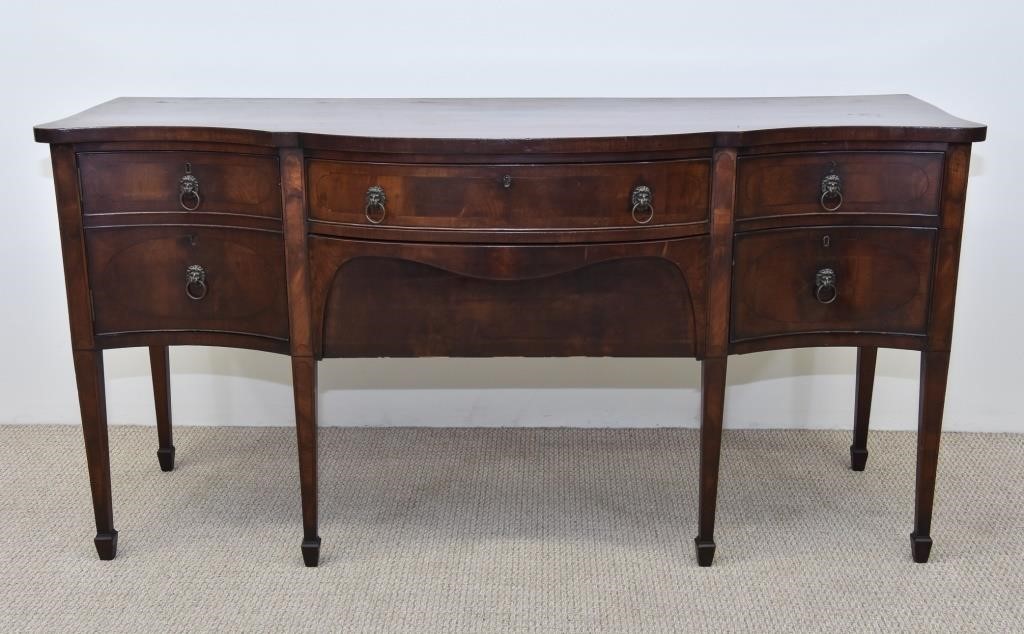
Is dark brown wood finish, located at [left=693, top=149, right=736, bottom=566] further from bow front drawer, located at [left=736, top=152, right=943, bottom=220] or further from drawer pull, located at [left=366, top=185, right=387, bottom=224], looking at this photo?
drawer pull, located at [left=366, top=185, right=387, bottom=224]

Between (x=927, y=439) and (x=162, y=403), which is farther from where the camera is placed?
(x=162, y=403)

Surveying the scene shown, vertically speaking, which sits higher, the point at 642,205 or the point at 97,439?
the point at 642,205

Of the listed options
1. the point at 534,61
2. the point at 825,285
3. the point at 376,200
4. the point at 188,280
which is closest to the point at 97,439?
the point at 188,280

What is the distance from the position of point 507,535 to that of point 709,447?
0.48m

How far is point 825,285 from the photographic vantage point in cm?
212

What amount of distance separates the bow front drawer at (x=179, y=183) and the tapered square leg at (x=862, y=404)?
4.71 ft

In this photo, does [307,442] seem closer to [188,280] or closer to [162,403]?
[188,280]

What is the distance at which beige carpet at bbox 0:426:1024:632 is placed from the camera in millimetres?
2133

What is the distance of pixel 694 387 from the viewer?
297 cm

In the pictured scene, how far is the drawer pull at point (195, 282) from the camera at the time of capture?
213cm

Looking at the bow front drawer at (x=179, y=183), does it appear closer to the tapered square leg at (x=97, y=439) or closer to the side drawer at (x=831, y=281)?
the tapered square leg at (x=97, y=439)

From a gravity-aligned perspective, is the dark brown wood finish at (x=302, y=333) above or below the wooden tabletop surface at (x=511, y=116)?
below

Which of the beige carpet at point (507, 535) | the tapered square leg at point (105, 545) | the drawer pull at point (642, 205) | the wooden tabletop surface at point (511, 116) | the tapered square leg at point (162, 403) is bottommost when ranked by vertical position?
the beige carpet at point (507, 535)

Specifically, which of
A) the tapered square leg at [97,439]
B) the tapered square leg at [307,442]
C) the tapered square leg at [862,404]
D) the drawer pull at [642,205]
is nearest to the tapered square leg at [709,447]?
the drawer pull at [642,205]
